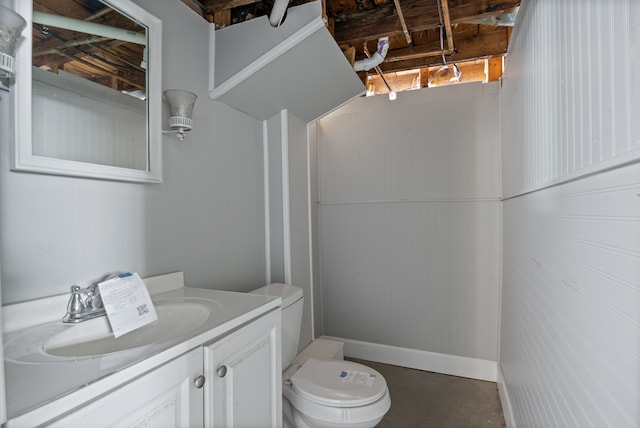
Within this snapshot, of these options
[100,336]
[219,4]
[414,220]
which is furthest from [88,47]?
[414,220]

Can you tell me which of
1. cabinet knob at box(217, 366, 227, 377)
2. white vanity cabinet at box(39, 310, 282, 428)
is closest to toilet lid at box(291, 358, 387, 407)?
white vanity cabinet at box(39, 310, 282, 428)

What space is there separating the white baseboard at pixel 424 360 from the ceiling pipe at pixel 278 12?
90.3 inches

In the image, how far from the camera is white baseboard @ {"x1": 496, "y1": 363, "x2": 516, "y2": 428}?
173cm

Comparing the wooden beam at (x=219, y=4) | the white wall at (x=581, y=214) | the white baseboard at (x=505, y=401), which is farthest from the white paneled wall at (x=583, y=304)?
the wooden beam at (x=219, y=4)

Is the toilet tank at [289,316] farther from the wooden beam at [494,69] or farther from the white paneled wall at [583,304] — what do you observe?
the wooden beam at [494,69]

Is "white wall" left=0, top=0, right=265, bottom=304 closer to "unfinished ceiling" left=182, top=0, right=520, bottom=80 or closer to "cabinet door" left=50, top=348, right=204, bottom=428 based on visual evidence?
"unfinished ceiling" left=182, top=0, right=520, bottom=80

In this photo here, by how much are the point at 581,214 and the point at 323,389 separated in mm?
1220

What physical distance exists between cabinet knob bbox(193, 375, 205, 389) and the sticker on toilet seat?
90cm

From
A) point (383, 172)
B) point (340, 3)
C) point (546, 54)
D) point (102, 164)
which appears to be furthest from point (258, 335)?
point (340, 3)

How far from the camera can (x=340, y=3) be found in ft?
6.91

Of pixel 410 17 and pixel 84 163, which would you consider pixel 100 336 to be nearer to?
pixel 84 163

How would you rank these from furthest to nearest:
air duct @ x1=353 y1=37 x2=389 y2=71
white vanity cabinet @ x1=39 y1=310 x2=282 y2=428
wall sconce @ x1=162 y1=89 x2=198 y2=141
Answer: air duct @ x1=353 y1=37 x2=389 y2=71 < wall sconce @ x1=162 y1=89 x2=198 y2=141 < white vanity cabinet @ x1=39 y1=310 x2=282 y2=428

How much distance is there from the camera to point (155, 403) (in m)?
0.74

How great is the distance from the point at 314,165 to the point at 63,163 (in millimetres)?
1886
